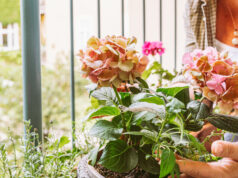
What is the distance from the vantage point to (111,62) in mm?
584

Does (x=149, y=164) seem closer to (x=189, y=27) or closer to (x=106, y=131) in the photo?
(x=106, y=131)

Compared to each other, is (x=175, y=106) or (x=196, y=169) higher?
(x=175, y=106)

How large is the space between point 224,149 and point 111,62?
299 mm

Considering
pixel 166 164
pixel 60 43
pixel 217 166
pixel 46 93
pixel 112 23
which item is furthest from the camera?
pixel 60 43

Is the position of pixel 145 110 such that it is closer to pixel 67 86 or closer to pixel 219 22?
pixel 219 22

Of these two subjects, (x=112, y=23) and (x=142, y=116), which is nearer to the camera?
(x=142, y=116)

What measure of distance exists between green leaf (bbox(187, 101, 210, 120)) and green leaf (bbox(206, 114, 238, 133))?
2cm

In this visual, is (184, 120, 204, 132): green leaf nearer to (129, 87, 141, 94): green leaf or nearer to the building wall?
(129, 87, 141, 94): green leaf

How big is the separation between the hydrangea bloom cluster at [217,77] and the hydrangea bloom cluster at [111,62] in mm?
118

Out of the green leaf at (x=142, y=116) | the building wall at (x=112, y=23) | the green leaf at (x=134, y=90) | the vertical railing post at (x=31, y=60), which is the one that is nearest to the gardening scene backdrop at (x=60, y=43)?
the building wall at (x=112, y=23)

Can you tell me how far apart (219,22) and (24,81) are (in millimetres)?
1172

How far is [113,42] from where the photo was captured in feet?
1.97

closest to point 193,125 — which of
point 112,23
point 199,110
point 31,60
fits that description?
point 199,110

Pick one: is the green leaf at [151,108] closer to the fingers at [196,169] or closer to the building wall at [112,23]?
the fingers at [196,169]
